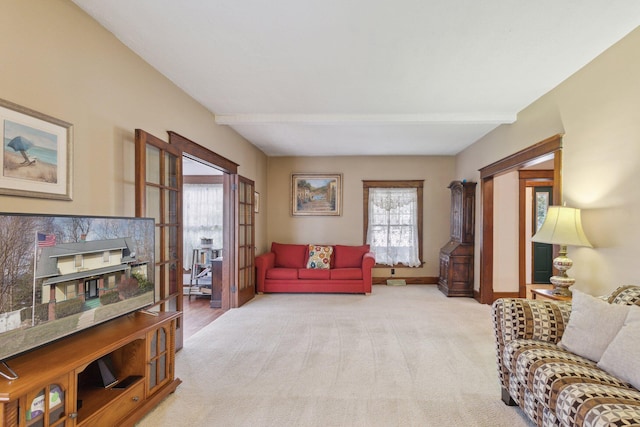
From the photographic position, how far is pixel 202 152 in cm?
348

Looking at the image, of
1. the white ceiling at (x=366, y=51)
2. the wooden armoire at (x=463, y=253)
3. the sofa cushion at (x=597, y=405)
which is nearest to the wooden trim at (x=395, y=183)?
the wooden armoire at (x=463, y=253)

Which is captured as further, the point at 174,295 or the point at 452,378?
the point at 174,295

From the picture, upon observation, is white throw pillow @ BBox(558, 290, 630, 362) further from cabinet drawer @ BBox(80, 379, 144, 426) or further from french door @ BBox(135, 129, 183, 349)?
french door @ BBox(135, 129, 183, 349)

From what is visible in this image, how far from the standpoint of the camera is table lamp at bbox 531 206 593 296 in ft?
8.13

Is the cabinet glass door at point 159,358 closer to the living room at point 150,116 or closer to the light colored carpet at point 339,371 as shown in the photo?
the light colored carpet at point 339,371

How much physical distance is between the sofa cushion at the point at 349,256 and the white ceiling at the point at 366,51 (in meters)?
2.67

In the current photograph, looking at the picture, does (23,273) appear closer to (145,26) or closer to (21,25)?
(21,25)

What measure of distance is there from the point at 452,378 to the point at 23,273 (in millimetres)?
2884

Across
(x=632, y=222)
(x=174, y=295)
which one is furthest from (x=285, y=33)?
(x=632, y=222)

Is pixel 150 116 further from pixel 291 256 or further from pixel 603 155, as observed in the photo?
pixel 603 155

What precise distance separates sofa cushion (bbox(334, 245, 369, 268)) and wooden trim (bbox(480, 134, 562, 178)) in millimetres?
2454

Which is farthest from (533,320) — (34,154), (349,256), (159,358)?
(349,256)

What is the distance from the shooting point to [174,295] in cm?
285

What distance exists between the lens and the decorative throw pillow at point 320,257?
5.58 m
